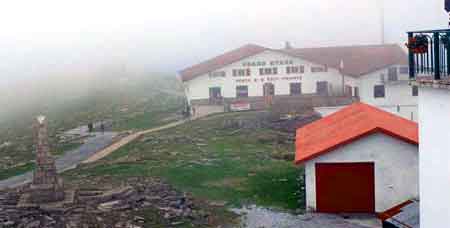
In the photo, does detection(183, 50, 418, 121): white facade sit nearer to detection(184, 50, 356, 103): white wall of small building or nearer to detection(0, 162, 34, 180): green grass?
detection(184, 50, 356, 103): white wall of small building

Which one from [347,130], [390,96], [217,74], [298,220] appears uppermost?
[217,74]

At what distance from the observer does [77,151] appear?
120 ft

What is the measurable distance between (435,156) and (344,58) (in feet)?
138

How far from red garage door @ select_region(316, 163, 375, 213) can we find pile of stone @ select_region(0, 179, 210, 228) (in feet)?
11.4

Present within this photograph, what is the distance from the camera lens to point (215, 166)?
28500mm

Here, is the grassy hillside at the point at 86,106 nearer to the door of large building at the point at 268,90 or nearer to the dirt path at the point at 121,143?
the dirt path at the point at 121,143

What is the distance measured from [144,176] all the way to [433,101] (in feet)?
56.6

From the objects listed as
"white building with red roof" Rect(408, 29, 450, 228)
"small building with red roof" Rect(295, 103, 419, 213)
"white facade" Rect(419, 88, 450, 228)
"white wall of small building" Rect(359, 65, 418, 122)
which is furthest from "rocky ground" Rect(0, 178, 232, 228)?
"white wall of small building" Rect(359, 65, 418, 122)

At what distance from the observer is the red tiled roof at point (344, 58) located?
4919 cm

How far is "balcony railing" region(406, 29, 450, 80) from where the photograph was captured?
10797 mm

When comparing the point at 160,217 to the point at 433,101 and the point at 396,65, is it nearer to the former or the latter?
the point at 433,101

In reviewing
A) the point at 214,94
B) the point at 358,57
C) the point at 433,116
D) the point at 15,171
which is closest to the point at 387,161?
the point at 433,116

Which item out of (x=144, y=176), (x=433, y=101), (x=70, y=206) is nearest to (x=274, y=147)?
(x=144, y=176)

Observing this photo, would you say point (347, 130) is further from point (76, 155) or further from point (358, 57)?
point (358, 57)
